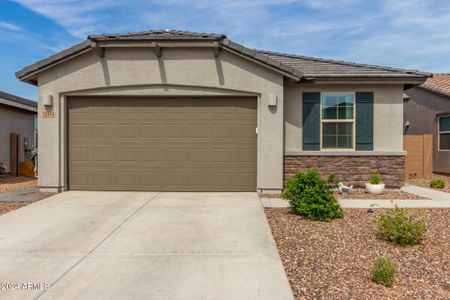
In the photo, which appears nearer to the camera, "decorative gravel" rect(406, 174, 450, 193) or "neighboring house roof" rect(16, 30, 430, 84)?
"neighboring house roof" rect(16, 30, 430, 84)

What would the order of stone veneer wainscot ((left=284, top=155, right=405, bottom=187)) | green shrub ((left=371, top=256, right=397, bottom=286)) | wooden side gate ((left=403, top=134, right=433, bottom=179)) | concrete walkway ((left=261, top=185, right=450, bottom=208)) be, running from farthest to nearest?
wooden side gate ((left=403, top=134, right=433, bottom=179)), stone veneer wainscot ((left=284, top=155, right=405, bottom=187)), concrete walkway ((left=261, top=185, right=450, bottom=208)), green shrub ((left=371, top=256, right=397, bottom=286))

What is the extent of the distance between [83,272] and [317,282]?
115 inches

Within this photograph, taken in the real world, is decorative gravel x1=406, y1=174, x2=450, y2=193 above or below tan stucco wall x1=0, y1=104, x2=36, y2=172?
below

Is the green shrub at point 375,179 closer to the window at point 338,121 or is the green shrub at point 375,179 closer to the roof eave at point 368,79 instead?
the window at point 338,121

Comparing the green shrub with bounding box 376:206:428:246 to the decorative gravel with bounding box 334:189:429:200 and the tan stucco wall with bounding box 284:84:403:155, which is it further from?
the tan stucco wall with bounding box 284:84:403:155

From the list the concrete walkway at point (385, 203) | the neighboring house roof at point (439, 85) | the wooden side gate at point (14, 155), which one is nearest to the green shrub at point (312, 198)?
the concrete walkway at point (385, 203)

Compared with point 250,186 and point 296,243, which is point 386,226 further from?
point 250,186

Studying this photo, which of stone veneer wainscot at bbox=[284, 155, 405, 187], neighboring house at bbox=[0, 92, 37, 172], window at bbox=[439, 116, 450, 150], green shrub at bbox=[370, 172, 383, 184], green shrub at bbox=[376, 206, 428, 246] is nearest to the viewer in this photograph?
green shrub at bbox=[376, 206, 428, 246]

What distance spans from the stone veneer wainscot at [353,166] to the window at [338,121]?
1.47ft

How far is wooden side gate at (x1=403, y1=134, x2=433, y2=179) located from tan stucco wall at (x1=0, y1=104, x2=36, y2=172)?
59.6 ft

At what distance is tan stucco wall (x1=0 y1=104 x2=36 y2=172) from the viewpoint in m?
15.5

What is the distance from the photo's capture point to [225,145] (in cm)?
987

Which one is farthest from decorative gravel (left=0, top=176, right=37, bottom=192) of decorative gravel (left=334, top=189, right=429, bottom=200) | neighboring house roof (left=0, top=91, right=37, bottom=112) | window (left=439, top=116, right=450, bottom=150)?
window (left=439, top=116, right=450, bottom=150)

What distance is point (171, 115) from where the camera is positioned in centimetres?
997
